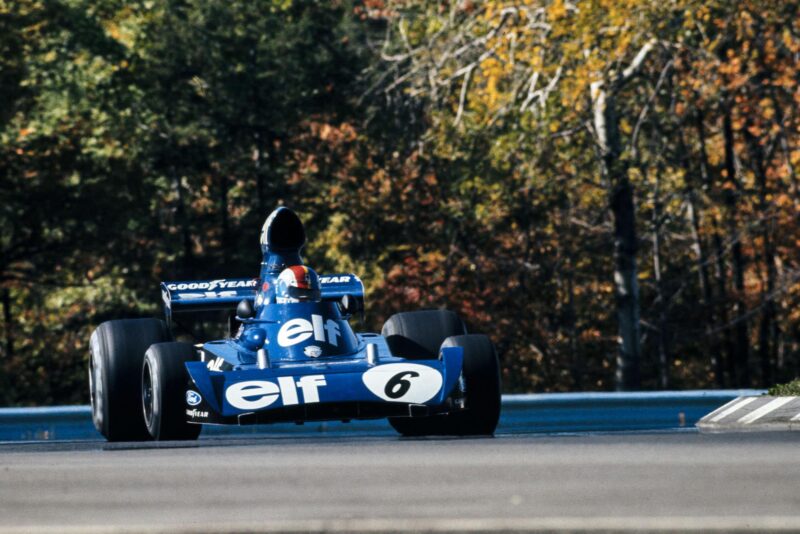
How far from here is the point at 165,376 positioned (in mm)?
11547

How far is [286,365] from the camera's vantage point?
40.0 feet

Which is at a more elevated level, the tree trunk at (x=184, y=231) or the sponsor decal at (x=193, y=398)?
the tree trunk at (x=184, y=231)

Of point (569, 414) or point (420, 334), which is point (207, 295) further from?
point (569, 414)

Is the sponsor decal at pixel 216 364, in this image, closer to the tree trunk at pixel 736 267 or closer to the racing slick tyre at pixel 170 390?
the racing slick tyre at pixel 170 390

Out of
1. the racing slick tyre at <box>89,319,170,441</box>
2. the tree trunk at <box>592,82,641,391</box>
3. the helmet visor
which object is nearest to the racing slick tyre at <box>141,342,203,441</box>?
the racing slick tyre at <box>89,319,170,441</box>

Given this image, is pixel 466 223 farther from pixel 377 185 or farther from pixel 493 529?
pixel 493 529

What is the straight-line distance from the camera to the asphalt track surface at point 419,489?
20.9ft

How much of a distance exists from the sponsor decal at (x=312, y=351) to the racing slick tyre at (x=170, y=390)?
98 cm

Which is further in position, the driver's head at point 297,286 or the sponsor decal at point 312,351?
the driver's head at point 297,286

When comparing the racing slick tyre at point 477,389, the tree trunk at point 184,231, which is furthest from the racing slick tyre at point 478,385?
the tree trunk at point 184,231

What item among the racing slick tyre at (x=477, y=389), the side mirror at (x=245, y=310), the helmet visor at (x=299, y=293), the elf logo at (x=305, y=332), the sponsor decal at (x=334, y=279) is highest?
the sponsor decal at (x=334, y=279)

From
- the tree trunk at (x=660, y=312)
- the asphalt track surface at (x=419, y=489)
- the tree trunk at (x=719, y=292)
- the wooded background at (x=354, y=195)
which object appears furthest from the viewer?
the tree trunk at (x=719, y=292)

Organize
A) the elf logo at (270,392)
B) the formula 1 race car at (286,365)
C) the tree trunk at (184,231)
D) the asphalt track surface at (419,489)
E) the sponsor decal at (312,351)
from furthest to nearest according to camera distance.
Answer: the tree trunk at (184,231) < the sponsor decal at (312,351) < the formula 1 race car at (286,365) < the elf logo at (270,392) < the asphalt track surface at (419,489)

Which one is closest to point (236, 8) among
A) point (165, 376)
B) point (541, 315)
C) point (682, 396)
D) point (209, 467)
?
point (541, 315)
